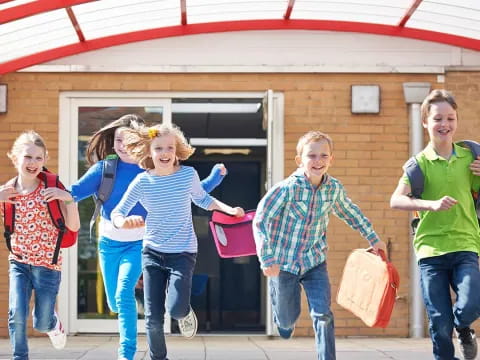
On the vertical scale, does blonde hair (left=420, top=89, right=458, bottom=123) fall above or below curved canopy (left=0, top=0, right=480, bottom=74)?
below

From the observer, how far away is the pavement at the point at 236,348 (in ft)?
28.4

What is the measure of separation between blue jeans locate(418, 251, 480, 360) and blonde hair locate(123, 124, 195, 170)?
1768mm

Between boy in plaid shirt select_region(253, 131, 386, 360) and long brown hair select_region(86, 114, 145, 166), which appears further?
long brown hair select_region(86, 114, 145, 166)

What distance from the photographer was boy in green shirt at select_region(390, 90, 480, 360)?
5949mm

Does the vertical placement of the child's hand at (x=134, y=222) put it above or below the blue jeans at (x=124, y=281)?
above

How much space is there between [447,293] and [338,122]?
524 centimetres

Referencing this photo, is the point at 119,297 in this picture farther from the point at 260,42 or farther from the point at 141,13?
the point at 260,42

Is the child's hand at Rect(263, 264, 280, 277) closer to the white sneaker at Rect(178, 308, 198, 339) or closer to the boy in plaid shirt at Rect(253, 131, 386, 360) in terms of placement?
the boy in plaid shirt at Rect(253, 131, 386, 360)

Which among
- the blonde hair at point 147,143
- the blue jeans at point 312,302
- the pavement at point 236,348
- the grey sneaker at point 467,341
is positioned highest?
the blonde hair at point 147,143

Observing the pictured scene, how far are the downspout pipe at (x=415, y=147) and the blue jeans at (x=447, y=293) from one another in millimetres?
4960

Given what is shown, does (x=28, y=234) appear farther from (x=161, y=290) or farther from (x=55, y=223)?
(x=161, y=290)

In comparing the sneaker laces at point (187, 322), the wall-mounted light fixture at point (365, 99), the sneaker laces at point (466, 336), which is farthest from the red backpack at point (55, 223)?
the wall-mounted light fixture at point (365, 99)

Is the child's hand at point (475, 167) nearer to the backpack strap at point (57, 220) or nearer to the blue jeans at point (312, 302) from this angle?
the blue jeans at point (312, 302)

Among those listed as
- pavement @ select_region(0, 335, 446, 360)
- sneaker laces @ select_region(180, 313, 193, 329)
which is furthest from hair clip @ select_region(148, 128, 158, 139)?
pavement @ select_region(0, 335, 446, 360)
